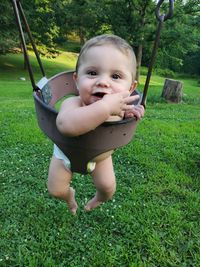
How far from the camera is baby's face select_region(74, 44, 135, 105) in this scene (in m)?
1.94

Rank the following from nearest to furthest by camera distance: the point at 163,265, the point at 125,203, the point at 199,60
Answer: the point at 163,265 → the point at 125,203 → the point at 199,60

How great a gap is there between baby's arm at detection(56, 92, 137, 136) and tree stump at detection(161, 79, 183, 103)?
10332 millimetres

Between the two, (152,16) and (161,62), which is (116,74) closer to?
(152,16)

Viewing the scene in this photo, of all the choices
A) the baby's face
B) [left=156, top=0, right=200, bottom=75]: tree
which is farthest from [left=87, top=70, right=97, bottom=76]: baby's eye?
[left=156, top=0, right=200, bottom=75]: tree

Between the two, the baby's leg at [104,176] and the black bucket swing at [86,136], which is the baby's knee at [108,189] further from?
the black bucket swing at [86,136]

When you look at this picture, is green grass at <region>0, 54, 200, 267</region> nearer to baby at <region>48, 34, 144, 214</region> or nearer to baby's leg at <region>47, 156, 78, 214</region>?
baby's leg at <region>47, 156, 78, 214</region>

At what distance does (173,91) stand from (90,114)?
1063 centimetres

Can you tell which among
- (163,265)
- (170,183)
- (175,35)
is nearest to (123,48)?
(163,265)

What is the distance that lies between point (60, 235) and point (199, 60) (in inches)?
1607

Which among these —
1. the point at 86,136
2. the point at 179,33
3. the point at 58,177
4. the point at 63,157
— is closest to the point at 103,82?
the point at 86,136

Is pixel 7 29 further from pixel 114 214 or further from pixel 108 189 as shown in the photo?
pixel 108 189

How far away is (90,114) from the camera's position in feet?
5.73

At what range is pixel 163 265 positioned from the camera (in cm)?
297

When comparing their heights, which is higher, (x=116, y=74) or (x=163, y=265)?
(x=116, y=74)
